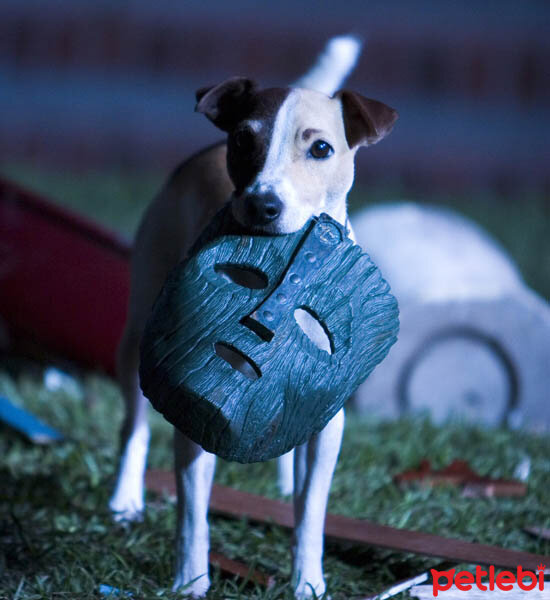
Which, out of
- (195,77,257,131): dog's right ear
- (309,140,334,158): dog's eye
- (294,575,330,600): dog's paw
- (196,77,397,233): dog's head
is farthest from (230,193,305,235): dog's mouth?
(294,575,330,600): dog's paw

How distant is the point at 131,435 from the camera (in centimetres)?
292

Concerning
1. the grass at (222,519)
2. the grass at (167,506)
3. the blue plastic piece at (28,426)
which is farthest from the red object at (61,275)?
the blue plastic piece at (28,426)

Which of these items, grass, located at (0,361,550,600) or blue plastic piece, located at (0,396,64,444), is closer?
grass, located at (0,361,550,600)

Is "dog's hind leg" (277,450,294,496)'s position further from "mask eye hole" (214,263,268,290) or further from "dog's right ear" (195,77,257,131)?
"dog's right ear" (195,77,257,131)

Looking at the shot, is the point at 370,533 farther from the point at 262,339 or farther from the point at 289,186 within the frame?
the point at 289,186

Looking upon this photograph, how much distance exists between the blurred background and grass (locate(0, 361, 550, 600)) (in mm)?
6249

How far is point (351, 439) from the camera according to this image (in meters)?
3.63

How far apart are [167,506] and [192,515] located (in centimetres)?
69

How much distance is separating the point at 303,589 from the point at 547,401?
211cm

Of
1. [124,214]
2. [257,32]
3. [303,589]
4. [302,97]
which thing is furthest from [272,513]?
[257,32]

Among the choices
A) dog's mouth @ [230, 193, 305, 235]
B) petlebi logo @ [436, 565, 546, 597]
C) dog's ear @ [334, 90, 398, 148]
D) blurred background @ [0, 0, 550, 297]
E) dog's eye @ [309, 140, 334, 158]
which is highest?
blurred background @ [0, 0, 550, 297]

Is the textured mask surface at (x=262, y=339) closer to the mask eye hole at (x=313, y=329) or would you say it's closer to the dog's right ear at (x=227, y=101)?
the mask eye hole at (x=313, y=329)

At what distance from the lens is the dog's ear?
2213mm

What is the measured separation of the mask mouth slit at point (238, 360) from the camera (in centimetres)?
194
